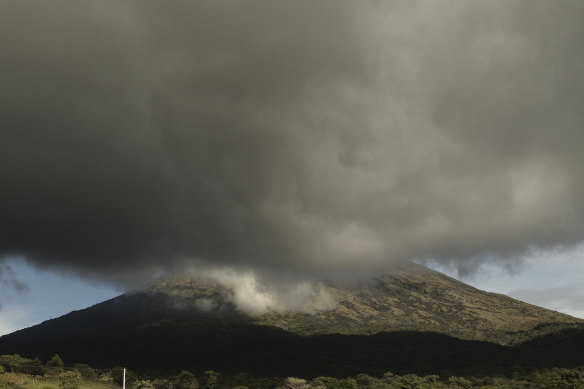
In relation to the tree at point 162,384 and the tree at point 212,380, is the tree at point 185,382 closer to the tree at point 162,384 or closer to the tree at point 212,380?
the tree at point 162,384

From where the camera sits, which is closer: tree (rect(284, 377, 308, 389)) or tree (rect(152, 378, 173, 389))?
tree (rect(152, 378, 173, 389))

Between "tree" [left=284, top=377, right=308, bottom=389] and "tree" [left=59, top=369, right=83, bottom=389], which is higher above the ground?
"tree" [left=59, top=369, right=83, bottom=389]

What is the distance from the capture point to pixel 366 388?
149625 mm

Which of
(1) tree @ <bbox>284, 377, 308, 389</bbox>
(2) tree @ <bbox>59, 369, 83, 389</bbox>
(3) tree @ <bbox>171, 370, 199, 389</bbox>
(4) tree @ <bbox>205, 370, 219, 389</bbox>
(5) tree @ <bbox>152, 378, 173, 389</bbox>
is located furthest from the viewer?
(4) tree @ <bbox>205, 370, 219, 389</bbox>

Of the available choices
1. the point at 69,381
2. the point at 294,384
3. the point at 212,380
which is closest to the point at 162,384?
the point at 212,380

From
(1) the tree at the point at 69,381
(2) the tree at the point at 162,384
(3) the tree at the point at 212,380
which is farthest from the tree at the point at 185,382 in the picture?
(1) the tree at the point at 69,381

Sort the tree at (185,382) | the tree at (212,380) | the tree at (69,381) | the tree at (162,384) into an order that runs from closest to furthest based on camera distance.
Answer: the tree at (69,381), the tree at (162,384), the tree at (185,382), the tree at (212,380)

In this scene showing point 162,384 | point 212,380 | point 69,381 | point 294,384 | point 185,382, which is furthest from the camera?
point 212,380

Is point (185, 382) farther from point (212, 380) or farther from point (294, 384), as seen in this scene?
point (294, 384)

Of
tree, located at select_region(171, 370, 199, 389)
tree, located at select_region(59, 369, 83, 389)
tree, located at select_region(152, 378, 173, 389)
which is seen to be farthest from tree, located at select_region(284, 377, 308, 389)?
tree, located at select_region(59, 369, 83, 389)

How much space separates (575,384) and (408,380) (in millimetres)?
55871

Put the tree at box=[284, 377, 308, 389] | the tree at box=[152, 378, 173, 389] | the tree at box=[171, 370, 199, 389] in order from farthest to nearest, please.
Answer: the tree at box=[284, 377, 308, 389]
the tree at box=[171, 370, 199, 389]
the tree at box=[152, 378, 173, 389]

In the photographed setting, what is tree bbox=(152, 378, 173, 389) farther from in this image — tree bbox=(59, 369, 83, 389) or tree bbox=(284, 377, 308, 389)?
tree bbox=(59, 369, 83, 389)

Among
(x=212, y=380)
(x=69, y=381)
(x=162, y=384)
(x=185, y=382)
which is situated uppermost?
(x=69, y=381)
